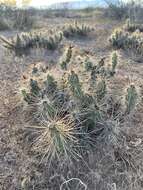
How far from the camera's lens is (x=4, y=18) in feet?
30.6

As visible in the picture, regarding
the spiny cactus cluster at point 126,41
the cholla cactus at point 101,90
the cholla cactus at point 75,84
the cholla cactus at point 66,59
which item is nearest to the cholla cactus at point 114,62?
the cholla cactus at point 66,59

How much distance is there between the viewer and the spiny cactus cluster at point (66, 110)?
374 cm

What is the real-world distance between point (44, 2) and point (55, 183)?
47.5ft

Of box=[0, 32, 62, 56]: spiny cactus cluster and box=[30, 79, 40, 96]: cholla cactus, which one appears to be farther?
box=[0, 32, 62, 56]: spiny cactus cluster

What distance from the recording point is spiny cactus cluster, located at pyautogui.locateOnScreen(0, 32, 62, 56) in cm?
673

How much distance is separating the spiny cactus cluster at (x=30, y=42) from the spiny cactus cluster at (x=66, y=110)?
2.36 meters

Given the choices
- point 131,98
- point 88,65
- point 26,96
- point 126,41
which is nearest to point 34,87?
point 26,96

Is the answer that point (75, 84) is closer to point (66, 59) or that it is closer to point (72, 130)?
point (72, 130)

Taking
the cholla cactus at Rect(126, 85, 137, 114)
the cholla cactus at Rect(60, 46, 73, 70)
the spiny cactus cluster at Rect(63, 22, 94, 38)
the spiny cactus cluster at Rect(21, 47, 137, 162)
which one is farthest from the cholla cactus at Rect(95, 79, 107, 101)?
the spiny cactus cluster at Rect(63, 22, 94, 38)

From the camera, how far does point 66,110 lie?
4.12 meters

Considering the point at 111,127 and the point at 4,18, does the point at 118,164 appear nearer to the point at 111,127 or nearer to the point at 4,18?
the point at 111,127

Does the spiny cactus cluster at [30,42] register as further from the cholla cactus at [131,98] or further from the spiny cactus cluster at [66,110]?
the cholla cactus at [131,98]

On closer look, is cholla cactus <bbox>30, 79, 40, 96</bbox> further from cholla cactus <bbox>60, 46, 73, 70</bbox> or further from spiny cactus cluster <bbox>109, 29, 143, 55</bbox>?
spiny cactus cluster <bbox>109, 29, 143, 55</bbox>

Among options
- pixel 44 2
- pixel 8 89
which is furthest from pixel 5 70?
pixel 44 2
